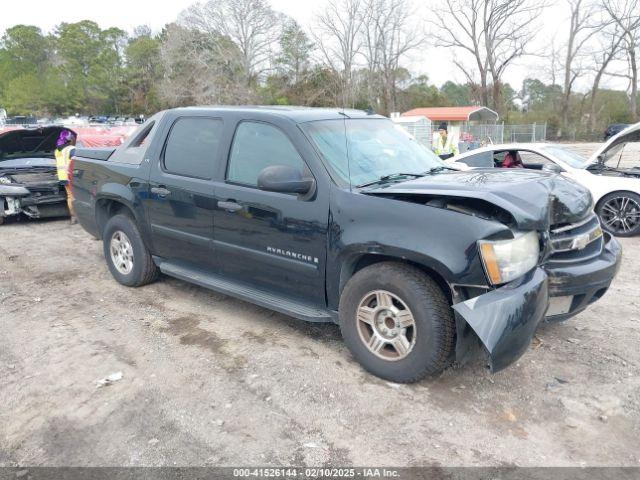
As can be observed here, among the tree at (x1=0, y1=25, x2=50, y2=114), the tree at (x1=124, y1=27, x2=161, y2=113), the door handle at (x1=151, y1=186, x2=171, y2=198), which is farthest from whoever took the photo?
the tree at (x1=0, y1=25, x2=50, y2=114)

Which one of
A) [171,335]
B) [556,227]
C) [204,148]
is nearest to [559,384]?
[556,227]

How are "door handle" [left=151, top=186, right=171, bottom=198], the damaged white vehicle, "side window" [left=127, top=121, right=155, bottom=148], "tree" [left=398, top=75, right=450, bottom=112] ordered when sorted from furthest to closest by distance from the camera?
"tree" [left=398, top=75, right=450, bottom=112] → the damaged white vehicle → "side window" [left=127, top=121, right=155, bottom=148] → "door handle" [left=151, top=186, right=171, bottom=198]

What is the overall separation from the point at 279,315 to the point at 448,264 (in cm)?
208

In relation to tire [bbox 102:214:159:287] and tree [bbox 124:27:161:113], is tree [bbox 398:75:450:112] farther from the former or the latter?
tire [bbox 102:214:159:287]

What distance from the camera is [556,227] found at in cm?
354

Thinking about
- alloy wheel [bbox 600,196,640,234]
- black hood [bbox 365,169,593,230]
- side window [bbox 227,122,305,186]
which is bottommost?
alloy wheel [bbox 600,196,640,234]

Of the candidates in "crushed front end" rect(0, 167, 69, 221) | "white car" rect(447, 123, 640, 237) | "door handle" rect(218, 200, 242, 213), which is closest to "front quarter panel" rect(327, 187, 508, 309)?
"door handle" rect(218, 200, 242, 213)

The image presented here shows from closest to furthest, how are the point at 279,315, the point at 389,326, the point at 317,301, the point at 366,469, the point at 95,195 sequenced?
1. the point at 366,469
2. the point at 389,326
3. the point at 317,301
4. the point at 279,315
5. the point at 95,195

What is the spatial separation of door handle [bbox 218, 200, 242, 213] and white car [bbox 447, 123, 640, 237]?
159 inches

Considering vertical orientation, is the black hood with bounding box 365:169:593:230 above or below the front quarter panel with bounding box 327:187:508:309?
above

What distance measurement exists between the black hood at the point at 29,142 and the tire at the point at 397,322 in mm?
8238

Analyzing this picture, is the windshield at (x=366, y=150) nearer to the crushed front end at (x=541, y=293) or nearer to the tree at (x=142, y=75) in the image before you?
the crushed front end at (x=541, y=293)

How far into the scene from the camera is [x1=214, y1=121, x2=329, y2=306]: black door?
371 cm

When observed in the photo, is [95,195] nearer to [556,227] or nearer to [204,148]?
[204,148]
